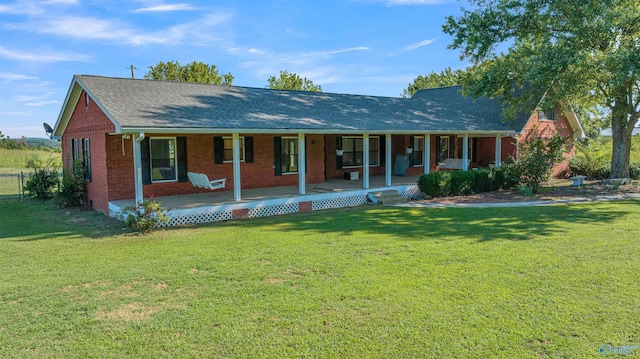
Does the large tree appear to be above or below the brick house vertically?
above

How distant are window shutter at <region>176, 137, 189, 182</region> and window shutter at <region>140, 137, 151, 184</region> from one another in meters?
0.96

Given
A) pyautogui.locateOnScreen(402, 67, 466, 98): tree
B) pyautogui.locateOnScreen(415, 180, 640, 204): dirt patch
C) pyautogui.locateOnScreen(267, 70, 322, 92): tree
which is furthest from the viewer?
pyautogui.locateOnScreen(402, 67, 466, 98): tree

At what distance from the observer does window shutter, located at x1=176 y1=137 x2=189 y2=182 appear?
45.8ft

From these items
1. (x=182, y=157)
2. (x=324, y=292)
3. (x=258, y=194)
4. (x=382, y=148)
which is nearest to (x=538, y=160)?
(x=382, y=148)

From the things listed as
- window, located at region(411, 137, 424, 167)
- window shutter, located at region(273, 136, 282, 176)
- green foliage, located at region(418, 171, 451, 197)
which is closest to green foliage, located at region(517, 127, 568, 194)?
green foliage, located at region(418, 171, 451, 197)

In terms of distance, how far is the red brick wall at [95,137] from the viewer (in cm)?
1289

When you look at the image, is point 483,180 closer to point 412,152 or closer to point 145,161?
point 412,152

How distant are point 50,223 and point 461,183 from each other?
45.3 feet

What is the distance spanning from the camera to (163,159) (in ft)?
45.1

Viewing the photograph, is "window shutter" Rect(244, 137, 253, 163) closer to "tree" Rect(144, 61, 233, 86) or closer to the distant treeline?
"tree" Rect(144, 61, 233, 86)

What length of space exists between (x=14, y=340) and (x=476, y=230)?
8.95m

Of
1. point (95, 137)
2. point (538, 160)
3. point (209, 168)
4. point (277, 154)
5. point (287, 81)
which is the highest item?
point (287, 81)

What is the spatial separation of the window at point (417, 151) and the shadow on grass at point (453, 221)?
7.39 meters

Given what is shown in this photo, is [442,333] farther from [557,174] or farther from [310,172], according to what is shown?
[557,174]
